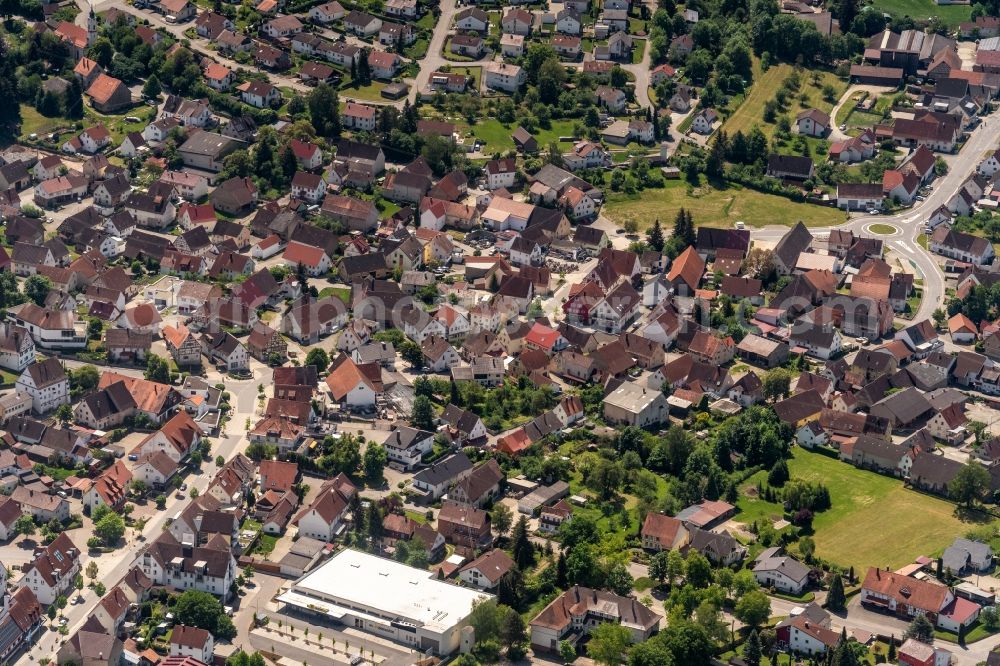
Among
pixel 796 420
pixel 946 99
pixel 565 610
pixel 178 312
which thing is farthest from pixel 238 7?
pixel 565 610

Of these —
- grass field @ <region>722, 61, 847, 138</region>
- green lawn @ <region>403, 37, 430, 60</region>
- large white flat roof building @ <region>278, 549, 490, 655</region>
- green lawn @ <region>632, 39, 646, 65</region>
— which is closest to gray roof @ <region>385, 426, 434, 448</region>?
large white flat roof building @ <region>278, 549, 490, 655</region>

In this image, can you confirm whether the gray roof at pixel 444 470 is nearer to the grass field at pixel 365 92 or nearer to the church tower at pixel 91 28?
the grass field at pixel 365 92

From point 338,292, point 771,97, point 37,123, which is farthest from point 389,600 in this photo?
point 771,97

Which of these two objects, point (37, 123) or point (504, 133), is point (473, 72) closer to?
point (504, 133)

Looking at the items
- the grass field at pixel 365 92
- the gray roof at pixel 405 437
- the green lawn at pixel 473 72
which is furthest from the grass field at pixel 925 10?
the gray roof at pixel 405 437

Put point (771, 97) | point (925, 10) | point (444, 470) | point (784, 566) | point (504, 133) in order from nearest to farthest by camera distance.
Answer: point (784, 566) → point (444, 470) → point (504, 133) → point (771, 97) → point (925, 10)

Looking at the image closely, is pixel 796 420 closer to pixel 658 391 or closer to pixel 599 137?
pixel 658 391
